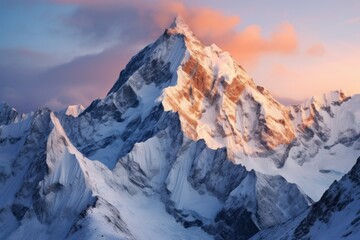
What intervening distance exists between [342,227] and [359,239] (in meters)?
17.3

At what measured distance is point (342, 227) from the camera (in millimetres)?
189375

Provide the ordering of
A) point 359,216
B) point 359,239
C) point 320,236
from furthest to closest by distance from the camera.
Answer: point 320,236 < point 359,216 < point 359,239

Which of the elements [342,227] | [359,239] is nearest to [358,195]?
[342,227]

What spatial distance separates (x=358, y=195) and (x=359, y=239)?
2688 centimetres

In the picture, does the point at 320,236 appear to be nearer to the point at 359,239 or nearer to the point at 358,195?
the point at 358,195

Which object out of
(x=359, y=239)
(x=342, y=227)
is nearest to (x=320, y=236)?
(x=342, y=227)

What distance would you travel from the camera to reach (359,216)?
186 metres

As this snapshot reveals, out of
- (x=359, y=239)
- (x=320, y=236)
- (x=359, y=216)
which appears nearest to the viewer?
(x=359, y=239)

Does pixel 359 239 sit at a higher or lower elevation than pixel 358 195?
lower

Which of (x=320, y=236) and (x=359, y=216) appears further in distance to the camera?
(x=320, y=236)

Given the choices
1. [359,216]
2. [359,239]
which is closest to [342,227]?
[359,216]

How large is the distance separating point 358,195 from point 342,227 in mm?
11603

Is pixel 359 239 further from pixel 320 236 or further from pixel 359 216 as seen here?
pixel 320 236

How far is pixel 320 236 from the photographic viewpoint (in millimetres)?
198625
